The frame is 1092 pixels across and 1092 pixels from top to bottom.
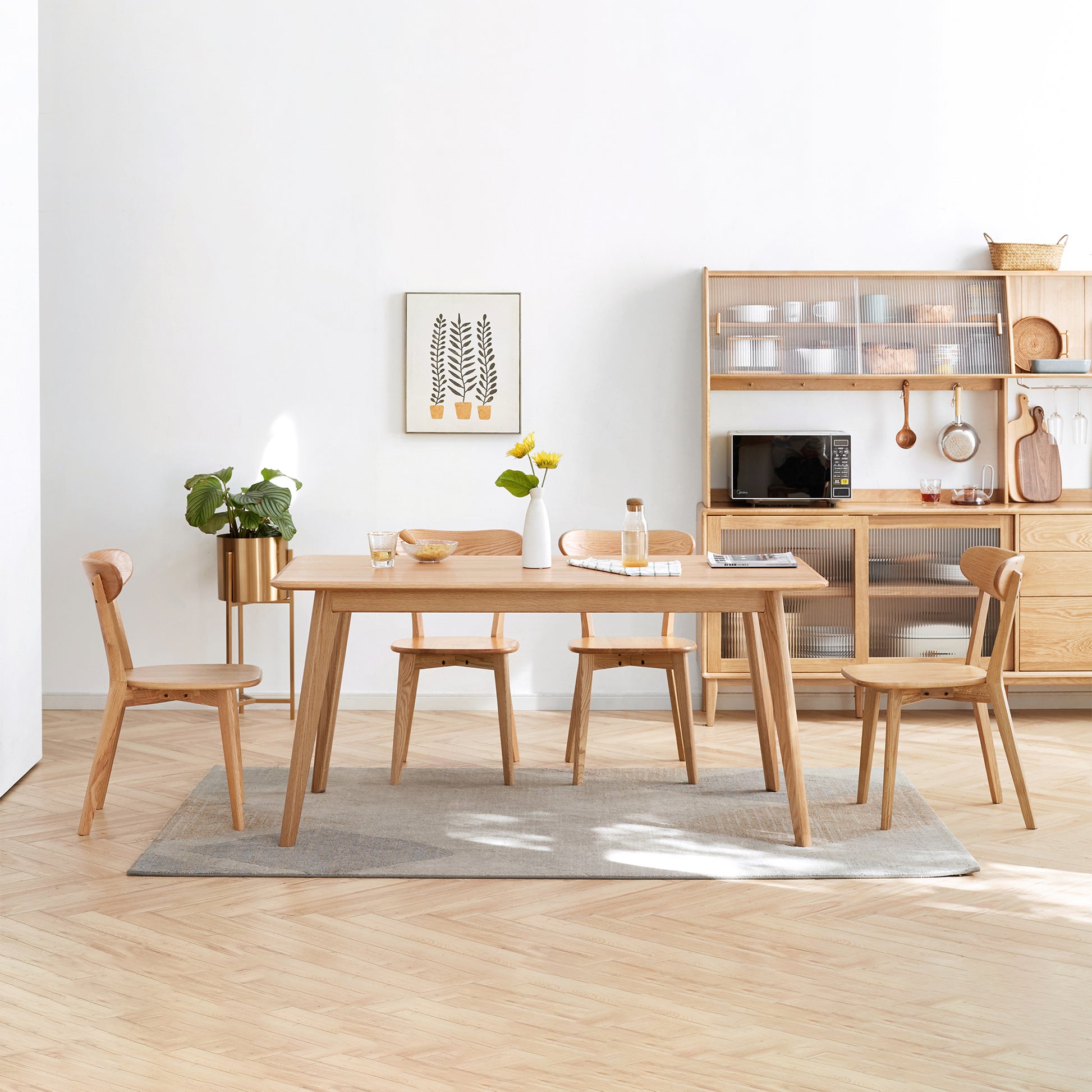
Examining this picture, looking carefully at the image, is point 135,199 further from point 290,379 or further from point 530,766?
point 530,766

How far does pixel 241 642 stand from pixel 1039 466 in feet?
12.1

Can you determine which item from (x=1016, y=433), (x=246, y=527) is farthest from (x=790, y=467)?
(x=246, y=527)

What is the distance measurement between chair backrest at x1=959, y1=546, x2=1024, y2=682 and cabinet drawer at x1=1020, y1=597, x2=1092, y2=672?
1.12 meters

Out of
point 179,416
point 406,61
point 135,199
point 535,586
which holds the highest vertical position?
point 406,61

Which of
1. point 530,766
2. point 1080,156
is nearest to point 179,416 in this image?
point 530,766

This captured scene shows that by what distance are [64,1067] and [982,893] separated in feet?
7.49

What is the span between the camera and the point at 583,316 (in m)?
5.71

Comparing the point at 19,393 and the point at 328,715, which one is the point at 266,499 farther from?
the point at 328,715

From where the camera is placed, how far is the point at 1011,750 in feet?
12.6

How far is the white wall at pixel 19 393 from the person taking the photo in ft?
14.0

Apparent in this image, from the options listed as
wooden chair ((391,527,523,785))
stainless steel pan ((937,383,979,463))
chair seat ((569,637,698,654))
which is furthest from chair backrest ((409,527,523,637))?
stainless steel pan ((937,383,979,463))

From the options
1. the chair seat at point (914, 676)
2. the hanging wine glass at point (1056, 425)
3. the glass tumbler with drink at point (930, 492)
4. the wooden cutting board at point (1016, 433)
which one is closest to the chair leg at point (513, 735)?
the chair seat at point (914, 676)

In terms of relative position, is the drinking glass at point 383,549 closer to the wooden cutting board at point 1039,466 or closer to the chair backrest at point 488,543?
the chair backrest at point 488,543

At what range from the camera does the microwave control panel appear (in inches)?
214
